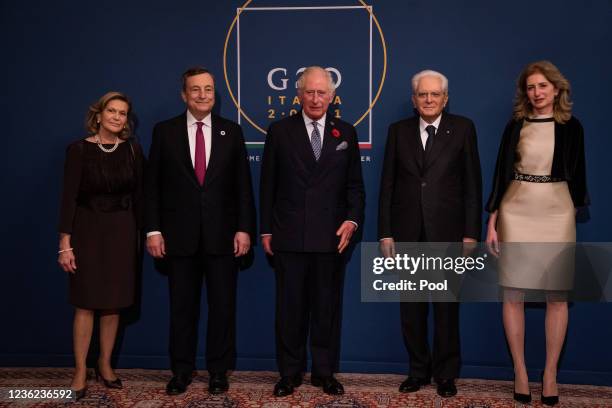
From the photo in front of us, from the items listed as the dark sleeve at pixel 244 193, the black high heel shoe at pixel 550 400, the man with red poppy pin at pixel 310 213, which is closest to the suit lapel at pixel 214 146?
the dark sleeve at pixel 244 193

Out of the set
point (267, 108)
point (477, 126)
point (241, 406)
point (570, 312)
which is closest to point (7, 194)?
point (267, 108)

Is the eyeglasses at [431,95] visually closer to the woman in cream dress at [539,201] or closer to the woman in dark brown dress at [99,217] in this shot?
the woman in cream dress at [539,201]

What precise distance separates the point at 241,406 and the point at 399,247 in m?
1.22

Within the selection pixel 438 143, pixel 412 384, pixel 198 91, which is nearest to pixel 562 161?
pixel 438 143

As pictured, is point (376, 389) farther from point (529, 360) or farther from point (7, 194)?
point (7, 194)

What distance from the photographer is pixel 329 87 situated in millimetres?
3156

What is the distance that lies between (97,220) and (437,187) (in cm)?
187

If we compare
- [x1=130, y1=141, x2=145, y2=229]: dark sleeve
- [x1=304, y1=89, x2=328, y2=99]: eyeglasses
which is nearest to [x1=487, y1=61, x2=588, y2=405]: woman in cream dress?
[x1=304, y1=89, x2=328, y2=99]: eyeglasses

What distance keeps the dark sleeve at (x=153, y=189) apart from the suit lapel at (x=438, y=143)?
1.48 metres

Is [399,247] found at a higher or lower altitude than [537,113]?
lower

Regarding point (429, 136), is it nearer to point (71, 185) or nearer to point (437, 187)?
point (437, 187)

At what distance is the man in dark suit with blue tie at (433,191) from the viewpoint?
10.4ft

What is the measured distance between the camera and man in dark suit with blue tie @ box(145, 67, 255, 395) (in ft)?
10.6

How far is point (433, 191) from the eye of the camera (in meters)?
3.16
